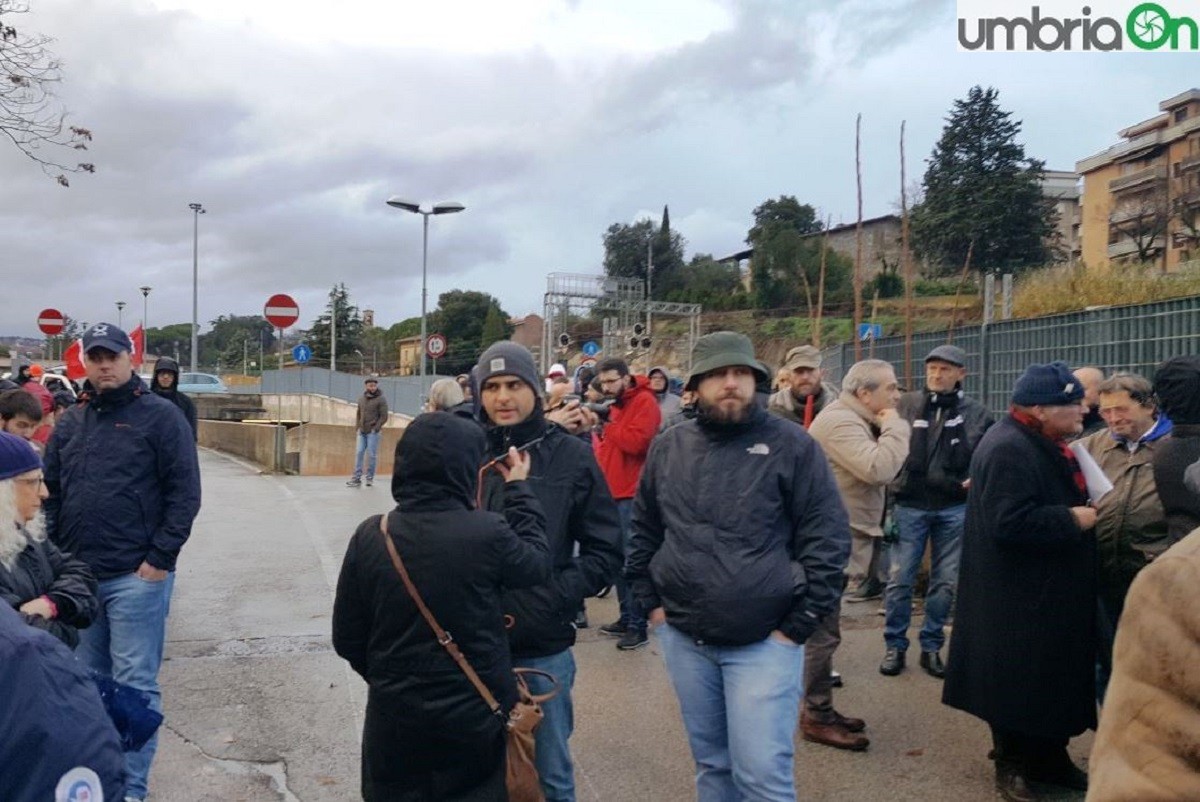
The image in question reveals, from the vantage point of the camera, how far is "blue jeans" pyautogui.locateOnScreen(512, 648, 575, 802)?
358 centimetres

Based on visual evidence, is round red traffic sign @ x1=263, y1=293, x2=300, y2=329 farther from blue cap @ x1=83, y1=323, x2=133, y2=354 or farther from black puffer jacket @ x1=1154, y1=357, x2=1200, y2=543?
black puffer jacket @ x1=1154, y1=357, x2=1200, y2=543

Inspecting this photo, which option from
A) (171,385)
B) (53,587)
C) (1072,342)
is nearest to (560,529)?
(53,587)

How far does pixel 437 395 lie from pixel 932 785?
15.9 feet

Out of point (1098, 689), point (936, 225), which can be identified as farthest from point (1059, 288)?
point (936, 225)

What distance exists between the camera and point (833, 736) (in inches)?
202

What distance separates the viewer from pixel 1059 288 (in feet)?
44.3

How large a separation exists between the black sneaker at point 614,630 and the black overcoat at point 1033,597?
319 cm

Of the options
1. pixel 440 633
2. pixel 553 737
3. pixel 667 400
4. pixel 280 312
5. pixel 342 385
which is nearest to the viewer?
pixel 440 633

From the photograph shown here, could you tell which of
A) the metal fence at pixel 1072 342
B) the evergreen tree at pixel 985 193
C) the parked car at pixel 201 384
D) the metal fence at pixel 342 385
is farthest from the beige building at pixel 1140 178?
the metal fence at pixel 1072 342

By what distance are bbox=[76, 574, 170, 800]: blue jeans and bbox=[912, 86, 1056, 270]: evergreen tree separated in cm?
4089

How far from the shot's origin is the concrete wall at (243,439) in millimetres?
20531

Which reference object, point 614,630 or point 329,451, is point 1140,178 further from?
point 614,630

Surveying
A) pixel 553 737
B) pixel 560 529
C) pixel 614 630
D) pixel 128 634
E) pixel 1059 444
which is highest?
pixel 1059 444

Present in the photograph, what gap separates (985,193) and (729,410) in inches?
1655
